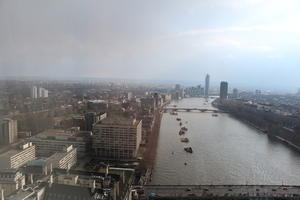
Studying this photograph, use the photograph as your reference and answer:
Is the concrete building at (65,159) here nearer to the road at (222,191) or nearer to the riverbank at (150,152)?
the riverbank at (150,152)

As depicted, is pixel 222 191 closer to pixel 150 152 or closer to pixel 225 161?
pixel 225 161

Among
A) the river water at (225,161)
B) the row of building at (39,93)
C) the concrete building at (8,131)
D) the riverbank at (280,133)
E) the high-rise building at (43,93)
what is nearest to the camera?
the river water at (225,161)

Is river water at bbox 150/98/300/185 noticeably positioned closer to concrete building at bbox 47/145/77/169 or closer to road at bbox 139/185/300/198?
road at bbox 139/185/300/198

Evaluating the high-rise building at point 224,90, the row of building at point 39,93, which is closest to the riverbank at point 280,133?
the row of building at point 39,93

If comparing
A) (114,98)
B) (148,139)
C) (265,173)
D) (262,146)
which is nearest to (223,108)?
(114,98)

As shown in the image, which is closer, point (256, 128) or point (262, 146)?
point (262, 146)

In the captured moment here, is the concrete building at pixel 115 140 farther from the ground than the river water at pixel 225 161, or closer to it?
farther from the ground

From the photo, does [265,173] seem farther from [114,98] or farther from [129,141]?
[114,98]
